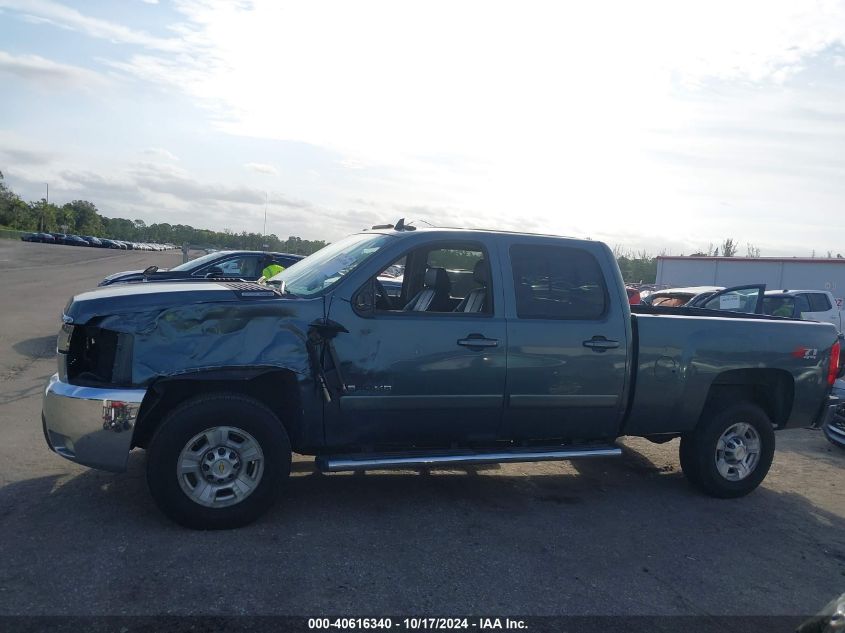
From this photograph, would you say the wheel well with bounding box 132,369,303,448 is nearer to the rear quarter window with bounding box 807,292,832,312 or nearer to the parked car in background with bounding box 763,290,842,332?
the parked car in background with bounding box 763,290,842,332

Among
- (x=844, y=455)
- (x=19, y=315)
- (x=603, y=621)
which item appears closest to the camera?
(x=603, y=621)

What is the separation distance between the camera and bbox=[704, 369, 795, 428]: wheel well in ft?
20.9

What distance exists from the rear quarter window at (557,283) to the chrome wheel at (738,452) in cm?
166

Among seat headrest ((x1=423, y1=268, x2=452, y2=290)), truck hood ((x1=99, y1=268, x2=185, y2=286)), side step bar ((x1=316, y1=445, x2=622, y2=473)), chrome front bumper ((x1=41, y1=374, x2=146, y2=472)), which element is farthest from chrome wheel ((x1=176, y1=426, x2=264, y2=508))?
truck hood ((x1=99, y1=268, x2=185, y2=286))

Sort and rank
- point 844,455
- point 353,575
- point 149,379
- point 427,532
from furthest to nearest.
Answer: point 844,455
point 427,532
point 149,379
point 353,575

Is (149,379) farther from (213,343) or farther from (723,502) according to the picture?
(723,502)

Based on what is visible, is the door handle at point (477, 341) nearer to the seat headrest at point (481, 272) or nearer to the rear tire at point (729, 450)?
the seat headrest at point (481, 272)

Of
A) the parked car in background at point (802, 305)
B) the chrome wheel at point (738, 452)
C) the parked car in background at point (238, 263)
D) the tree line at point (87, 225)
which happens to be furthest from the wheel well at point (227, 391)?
the tree line at point (87, 225)

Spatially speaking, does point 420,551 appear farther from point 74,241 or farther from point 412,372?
point 74,241

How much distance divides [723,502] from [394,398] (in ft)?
10.3

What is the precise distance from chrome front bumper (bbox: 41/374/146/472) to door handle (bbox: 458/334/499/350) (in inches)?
86.6

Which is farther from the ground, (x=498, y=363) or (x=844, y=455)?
(x=498, y=363)

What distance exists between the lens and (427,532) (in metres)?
5.04

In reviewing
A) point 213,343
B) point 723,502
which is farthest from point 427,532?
point 723,502
